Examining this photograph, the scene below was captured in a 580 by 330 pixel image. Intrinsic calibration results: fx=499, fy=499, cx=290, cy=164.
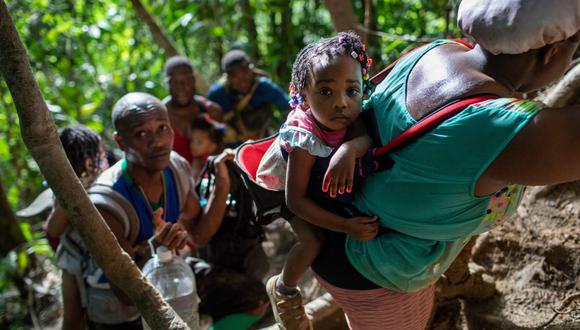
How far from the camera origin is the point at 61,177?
158 cm

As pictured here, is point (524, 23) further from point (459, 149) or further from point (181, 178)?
point (181, 178)

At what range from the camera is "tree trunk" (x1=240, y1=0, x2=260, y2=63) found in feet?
21.8

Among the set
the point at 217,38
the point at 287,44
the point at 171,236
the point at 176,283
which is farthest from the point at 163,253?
the point at 217,38

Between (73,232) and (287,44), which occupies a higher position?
(287,44)

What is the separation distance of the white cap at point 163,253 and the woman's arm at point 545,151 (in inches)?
58.8

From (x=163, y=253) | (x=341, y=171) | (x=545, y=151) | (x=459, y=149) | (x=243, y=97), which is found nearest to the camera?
(x=545, y=151)

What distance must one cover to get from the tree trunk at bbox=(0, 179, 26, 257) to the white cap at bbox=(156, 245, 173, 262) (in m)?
3.30

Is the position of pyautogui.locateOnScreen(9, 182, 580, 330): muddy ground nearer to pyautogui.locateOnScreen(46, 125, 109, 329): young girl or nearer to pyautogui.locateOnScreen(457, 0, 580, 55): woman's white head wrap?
pyautogui.locateOnScreen(46, 125, 109, 329): young girl

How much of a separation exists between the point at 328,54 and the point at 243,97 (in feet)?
11.5

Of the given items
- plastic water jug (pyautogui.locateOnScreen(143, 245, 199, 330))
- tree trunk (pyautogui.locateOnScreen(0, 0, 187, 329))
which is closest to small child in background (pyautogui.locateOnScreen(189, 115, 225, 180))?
plastic water jug (pyautogui.locateOnScreen(143, 245, 199, 330))

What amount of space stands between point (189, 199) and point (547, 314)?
2049 millimetres

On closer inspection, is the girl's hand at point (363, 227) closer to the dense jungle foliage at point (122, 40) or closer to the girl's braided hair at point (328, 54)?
the girl's braided hair at point (328, 54)

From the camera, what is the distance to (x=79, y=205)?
1.62 metres

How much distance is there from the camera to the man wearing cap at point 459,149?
1280 mm
